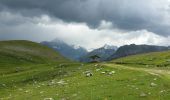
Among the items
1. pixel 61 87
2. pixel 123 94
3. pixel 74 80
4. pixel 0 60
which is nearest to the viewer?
pixel 123 94

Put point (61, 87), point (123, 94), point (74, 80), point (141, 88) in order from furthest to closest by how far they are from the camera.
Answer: point (74, 80)
point (61, 87)
point (141, 88)
point (123, 94)

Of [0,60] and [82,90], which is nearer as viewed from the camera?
[82,90]

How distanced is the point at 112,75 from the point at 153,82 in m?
12.7

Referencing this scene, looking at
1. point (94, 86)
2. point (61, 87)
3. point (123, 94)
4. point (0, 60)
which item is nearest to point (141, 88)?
point (123, 94)

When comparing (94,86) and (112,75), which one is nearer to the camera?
(94,86)

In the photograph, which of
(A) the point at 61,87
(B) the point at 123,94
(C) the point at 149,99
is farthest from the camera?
(A) the point at 61,87

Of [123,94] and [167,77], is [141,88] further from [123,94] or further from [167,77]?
[167,77]

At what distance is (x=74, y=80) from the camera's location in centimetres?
6188

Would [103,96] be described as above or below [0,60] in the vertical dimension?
below

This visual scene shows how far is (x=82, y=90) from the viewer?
163ft

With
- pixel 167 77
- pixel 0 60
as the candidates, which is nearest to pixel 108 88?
pixel 167 77

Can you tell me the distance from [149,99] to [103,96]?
5.70 meters

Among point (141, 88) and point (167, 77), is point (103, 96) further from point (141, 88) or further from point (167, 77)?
point (167, 77)

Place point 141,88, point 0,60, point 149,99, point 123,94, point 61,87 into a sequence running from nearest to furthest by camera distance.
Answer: point 149,99, point 123,94, point 141,88, point 61,87, point 0,60
